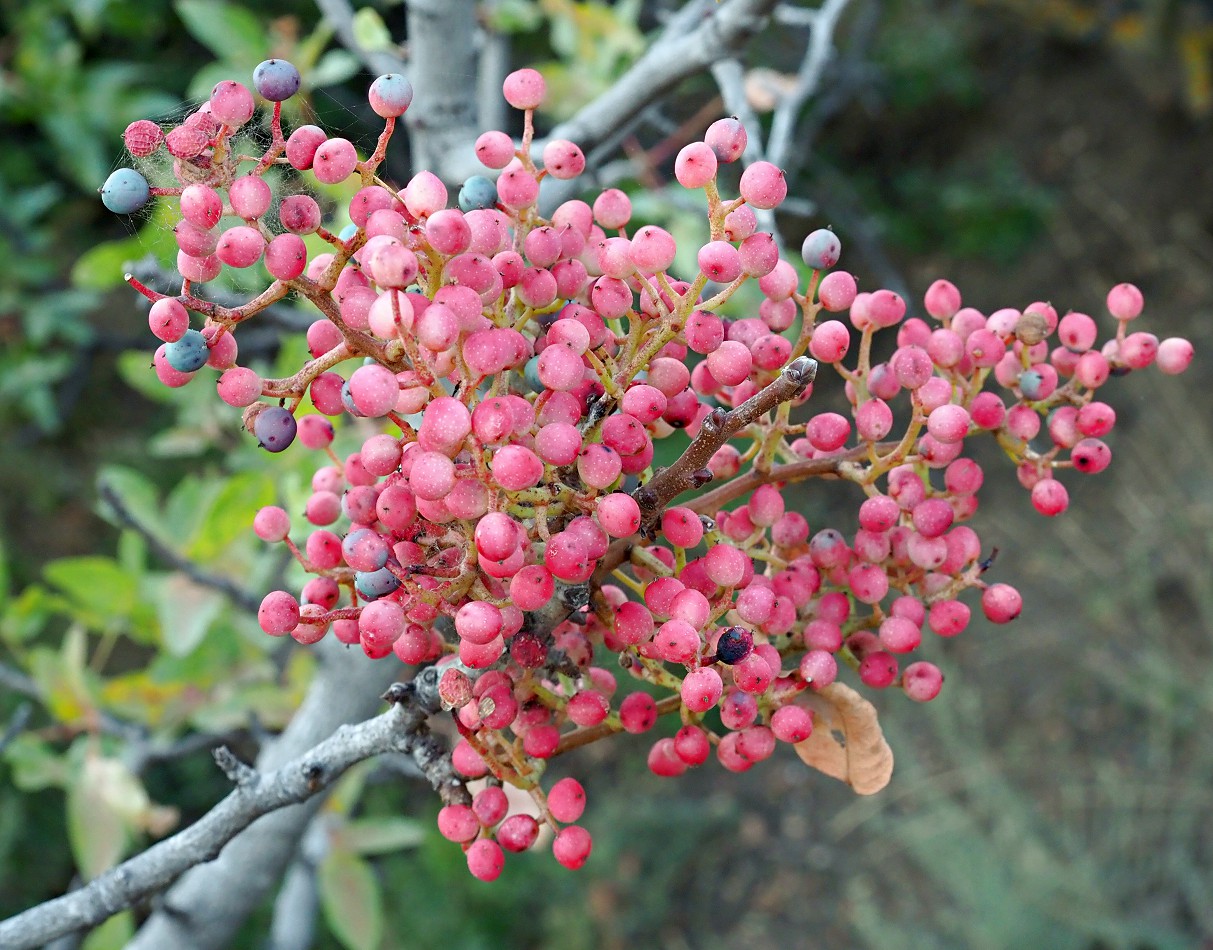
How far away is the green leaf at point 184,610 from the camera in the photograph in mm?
1490

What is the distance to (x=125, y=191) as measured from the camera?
22.7 inches

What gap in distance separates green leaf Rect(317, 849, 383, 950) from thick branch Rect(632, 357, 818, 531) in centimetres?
121

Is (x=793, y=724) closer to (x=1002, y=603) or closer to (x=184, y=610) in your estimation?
(x=1002, y=603)

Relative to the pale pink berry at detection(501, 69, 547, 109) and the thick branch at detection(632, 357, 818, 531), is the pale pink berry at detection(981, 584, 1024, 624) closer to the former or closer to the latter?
the thick branch at detection(632, 357, 818, 531)

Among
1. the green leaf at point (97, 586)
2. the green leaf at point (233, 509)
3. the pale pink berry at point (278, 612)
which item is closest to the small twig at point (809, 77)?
the green leaf at point (233, 509)

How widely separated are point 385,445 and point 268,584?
1.32 meters

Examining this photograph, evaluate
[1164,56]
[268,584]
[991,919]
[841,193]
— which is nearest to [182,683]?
[268,584]

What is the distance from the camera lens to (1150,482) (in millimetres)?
4086

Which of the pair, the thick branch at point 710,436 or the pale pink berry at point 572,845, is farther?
the pale pink berry at point 572,845

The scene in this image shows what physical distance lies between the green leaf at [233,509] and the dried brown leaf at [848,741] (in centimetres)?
93

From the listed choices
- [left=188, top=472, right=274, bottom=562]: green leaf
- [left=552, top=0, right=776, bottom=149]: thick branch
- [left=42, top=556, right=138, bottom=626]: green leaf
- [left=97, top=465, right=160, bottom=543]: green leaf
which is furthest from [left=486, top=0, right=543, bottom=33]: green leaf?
[left=42, top=556, right=138, bottom=626]: green leaf

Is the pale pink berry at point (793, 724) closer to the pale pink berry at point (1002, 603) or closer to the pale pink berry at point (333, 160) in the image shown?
the pale pink berry at point (1002, 603)

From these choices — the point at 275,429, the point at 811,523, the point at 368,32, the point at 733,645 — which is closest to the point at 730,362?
the point at 733,645

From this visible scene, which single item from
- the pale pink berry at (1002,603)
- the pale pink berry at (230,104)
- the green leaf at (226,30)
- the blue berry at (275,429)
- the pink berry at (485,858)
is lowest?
the green leaf at (226,30)
